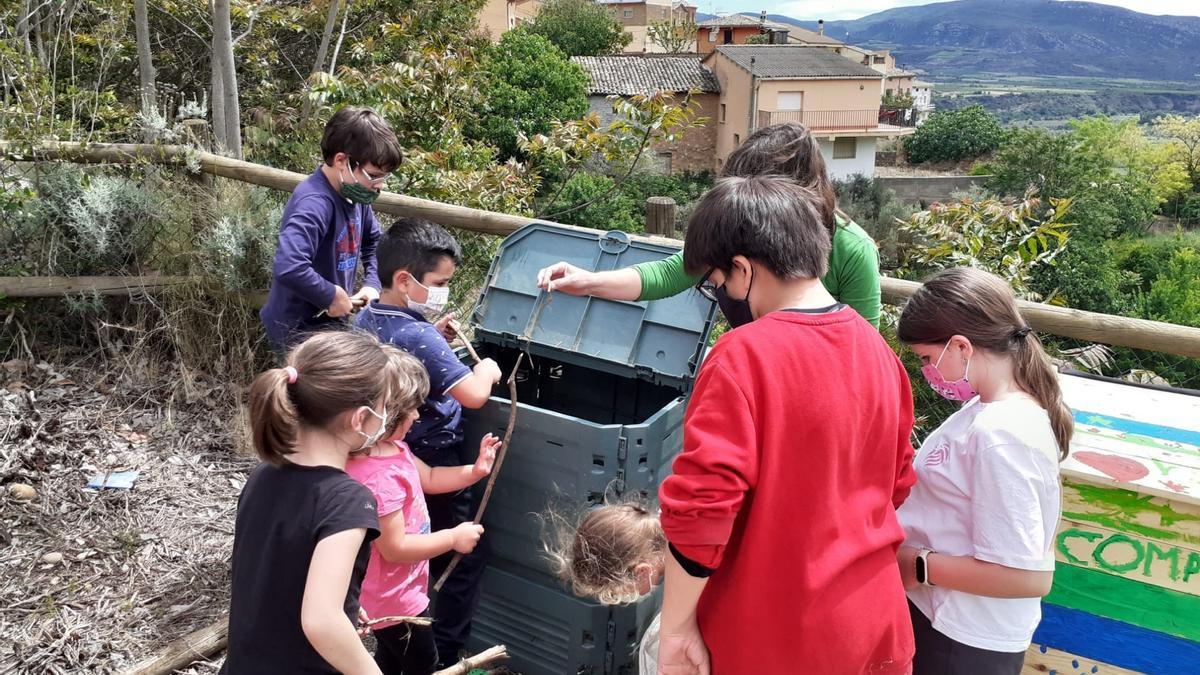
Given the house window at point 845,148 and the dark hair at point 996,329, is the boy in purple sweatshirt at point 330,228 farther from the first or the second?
the house window at point 845,148

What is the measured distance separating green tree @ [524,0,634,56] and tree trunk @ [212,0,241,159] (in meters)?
48.2

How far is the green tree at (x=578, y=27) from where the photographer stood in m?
51.9

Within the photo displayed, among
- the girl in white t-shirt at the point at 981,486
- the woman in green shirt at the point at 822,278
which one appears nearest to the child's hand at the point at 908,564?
the girl in white t-shirt at the point at 981,486

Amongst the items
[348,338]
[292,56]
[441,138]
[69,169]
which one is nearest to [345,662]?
[348,338]

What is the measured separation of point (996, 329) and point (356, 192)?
2.21m

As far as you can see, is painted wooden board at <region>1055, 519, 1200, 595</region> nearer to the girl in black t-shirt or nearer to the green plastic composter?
the green plastic composter

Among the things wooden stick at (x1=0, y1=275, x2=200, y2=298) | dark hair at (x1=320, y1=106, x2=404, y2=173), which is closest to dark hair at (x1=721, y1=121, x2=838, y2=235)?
dark hair at (x1=320, y1=106, x2=404, y2=173)

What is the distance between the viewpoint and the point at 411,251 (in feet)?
8.30

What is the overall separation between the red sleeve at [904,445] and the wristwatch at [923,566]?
6.7 inches

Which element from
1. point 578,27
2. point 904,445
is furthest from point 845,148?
point 904,445

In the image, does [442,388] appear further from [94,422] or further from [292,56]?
[292,56]

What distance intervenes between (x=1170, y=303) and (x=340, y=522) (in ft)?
143

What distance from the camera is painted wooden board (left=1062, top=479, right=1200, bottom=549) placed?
1946mm

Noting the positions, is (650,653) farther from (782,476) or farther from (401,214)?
(401,214)
